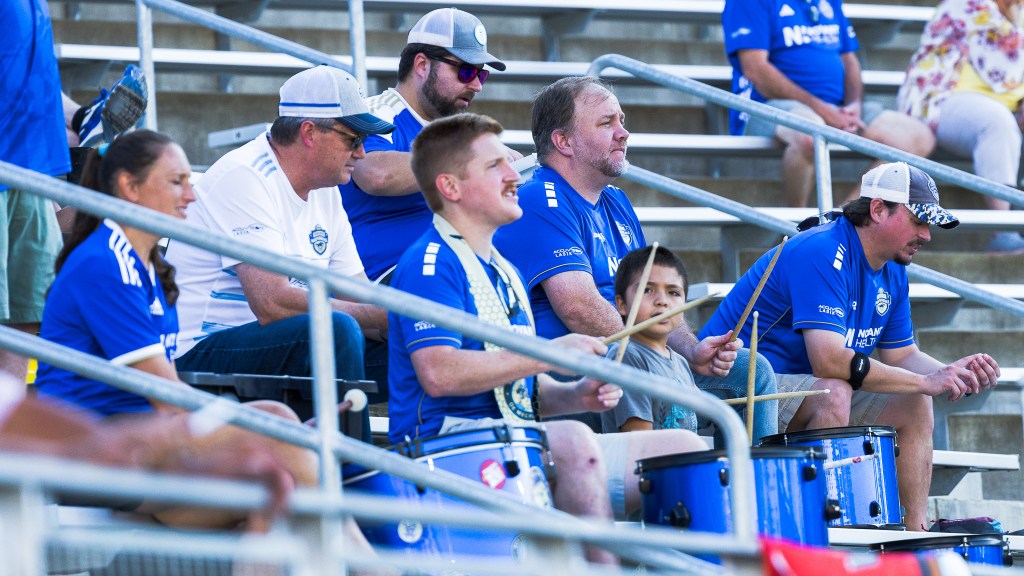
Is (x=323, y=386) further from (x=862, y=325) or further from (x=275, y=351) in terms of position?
(x=862, y=325)

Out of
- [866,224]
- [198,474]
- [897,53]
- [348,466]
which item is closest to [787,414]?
[866,224]

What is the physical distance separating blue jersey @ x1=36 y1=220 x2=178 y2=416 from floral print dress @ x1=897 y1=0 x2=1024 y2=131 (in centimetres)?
488

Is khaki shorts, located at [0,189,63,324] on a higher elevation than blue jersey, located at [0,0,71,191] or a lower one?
lower

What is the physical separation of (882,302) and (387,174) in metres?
1.73

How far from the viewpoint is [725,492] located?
149 inches

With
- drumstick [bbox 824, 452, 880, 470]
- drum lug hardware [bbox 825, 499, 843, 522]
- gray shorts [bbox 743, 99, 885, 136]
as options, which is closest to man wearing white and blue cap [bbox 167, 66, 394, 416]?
drum lug hardware [bbox 825, 499, 843, 522]

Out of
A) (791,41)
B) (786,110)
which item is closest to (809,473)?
(786,110)

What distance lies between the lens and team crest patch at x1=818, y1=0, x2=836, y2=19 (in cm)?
773

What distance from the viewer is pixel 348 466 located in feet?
12.0

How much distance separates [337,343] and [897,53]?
5.75 meters

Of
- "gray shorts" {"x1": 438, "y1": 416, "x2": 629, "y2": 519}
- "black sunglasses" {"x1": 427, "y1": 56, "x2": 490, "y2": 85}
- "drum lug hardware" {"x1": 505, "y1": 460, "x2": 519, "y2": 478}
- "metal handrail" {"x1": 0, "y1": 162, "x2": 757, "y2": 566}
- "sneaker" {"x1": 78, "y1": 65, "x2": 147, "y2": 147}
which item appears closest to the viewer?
"metal handrail" {"x1": 0, "y1": 162, "x2": 757, "y2": 566}

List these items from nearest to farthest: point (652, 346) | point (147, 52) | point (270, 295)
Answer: point (270, 295) < point (652, 346) < point (147, 52)

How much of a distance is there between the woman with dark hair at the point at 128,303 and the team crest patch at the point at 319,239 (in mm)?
887

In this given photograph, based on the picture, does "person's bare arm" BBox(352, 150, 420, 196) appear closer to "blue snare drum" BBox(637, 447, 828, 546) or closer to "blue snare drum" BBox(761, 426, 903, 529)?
"blue snare drum" BBox(761, 426, 903, 529)
